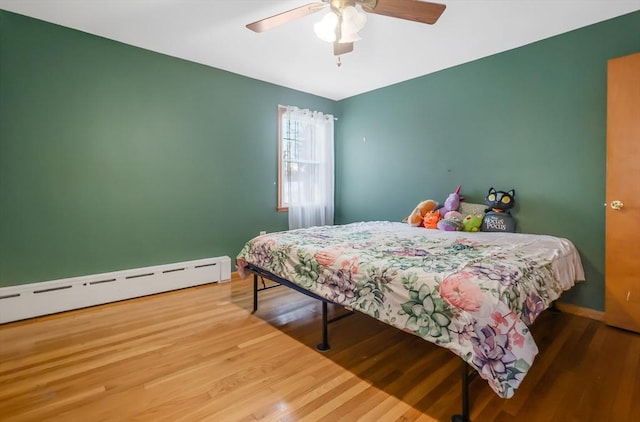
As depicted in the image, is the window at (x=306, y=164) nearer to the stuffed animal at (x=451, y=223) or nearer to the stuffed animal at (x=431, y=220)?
the stuffed animal at (x=431, y=220)

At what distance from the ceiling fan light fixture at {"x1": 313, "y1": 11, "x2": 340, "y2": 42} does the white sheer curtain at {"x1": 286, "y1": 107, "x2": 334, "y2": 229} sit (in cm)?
216

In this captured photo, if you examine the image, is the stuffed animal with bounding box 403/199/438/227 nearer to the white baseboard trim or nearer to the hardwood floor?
the hardwood floor

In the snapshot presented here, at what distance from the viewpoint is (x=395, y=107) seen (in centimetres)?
403

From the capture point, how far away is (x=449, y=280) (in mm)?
1396

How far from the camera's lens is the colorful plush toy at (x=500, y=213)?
2.95 meters

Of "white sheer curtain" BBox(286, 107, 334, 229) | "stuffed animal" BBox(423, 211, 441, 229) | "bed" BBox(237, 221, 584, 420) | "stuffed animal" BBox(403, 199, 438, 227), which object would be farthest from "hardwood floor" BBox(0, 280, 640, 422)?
"white sheer curtain" BBox(286, 107, 334, 229)

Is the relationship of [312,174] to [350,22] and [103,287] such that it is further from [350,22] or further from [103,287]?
[103,287]

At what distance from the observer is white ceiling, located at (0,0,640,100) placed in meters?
2.32

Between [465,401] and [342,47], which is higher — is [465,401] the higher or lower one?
the lower one

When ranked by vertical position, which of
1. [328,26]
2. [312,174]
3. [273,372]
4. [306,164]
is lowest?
[273,372]

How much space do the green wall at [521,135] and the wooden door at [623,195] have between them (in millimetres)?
172

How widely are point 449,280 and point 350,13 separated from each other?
1668 millimetres

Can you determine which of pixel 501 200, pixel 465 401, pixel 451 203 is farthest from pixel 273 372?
pixel 501 200

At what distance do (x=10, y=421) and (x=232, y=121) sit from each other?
10.3 ft
